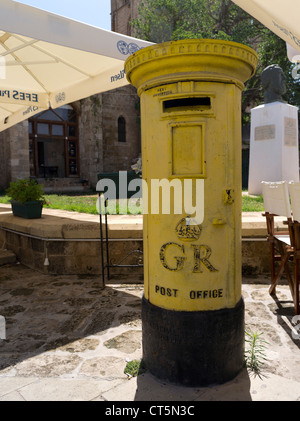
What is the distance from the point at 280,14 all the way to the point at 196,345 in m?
2.83

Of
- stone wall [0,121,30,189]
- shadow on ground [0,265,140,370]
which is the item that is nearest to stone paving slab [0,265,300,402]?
shadow on ground [0,265,140,370]

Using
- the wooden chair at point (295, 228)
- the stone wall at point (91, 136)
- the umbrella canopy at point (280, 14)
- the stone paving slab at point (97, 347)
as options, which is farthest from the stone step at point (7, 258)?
the stone wall at point (91, 136)

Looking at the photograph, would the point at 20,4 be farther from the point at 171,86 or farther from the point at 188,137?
the point at 188,137

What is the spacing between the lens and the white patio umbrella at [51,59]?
380 centimetres

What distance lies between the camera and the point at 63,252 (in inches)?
212

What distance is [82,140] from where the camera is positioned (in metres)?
21.8

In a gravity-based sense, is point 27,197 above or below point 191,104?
below

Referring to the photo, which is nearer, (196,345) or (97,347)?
(196,345)

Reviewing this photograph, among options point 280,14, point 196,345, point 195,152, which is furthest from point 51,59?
point 196,345

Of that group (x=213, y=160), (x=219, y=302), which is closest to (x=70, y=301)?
(x=219, y=302)

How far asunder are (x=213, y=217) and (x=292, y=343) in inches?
60.0

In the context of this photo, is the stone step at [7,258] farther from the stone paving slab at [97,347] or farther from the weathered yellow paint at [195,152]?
the weathered yellow paint at [195,152]

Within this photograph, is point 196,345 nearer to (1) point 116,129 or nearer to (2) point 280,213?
(2) point 280,213

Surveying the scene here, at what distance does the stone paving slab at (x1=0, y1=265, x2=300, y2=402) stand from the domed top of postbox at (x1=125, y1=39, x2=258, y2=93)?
6.71 feet
